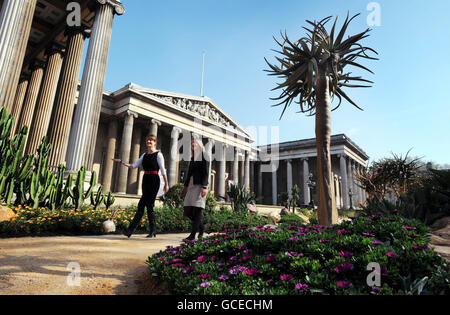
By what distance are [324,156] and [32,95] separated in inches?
708

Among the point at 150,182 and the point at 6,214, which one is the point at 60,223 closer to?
the point at 6,214

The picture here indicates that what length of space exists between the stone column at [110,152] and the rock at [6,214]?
1774 cm

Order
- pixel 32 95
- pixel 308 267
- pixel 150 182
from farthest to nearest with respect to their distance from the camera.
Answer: pixel 32 95 < pixel 150 182 < pixel 308 267

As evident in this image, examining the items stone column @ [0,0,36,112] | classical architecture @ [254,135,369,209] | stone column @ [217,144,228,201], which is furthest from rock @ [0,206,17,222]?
classical architecture @ [254,135,369,209]

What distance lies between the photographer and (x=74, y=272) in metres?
2.90

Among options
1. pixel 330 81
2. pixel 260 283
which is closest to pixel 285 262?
pixel 260 283

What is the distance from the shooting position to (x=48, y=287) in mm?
2406

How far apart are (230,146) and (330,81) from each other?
99.8 ft

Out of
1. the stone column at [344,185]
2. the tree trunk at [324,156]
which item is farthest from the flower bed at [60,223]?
the stone column at [344,185]

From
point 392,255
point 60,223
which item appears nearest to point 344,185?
point 60,223

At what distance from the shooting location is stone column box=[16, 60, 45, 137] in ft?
49.6

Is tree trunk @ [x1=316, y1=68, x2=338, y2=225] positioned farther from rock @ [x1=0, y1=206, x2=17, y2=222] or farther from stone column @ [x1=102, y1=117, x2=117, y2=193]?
stone column @ [x1=102, y1=117, x2=117, y2=193]

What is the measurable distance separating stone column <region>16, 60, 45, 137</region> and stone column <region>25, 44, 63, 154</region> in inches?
36.0

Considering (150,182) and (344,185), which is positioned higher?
(344,185)
